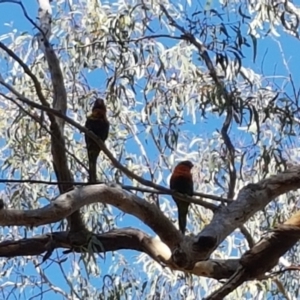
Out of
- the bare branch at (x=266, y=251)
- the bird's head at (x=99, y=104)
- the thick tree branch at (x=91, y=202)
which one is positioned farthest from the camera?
the bird's head at (x=99, y=104)

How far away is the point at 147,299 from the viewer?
322cm

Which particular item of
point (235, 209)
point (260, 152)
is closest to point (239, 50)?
point (260, 152)

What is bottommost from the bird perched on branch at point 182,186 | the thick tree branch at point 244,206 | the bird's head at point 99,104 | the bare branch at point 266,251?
the bare branch at point 266,251

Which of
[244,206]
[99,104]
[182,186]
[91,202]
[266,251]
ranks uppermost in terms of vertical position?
[99,104]

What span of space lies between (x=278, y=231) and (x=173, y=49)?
2.03 m

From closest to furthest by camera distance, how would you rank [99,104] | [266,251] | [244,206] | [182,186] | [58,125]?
[266,251] < [244,206] < [58,125] < [182,186] < [99,104]

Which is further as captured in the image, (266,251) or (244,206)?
(244,206)

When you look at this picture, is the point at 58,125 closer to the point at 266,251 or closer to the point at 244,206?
the point at 244,206

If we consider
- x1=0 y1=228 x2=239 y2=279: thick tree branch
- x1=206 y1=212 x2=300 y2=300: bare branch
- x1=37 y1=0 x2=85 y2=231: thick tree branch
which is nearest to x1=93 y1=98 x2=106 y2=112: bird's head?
x1=37 y1=0 x2=85 y2=231: thick tree branch

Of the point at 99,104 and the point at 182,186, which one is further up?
the point at 99,104

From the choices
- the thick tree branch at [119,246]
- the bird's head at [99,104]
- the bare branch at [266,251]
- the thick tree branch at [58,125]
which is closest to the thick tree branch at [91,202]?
the thick tree branch at [119,246]

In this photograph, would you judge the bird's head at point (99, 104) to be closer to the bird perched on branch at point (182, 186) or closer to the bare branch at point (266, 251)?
the bird perched on branch at point (182, 186)

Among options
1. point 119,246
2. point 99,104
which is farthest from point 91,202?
point 99,104

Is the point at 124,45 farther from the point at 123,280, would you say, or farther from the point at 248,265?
the point at 248,265
